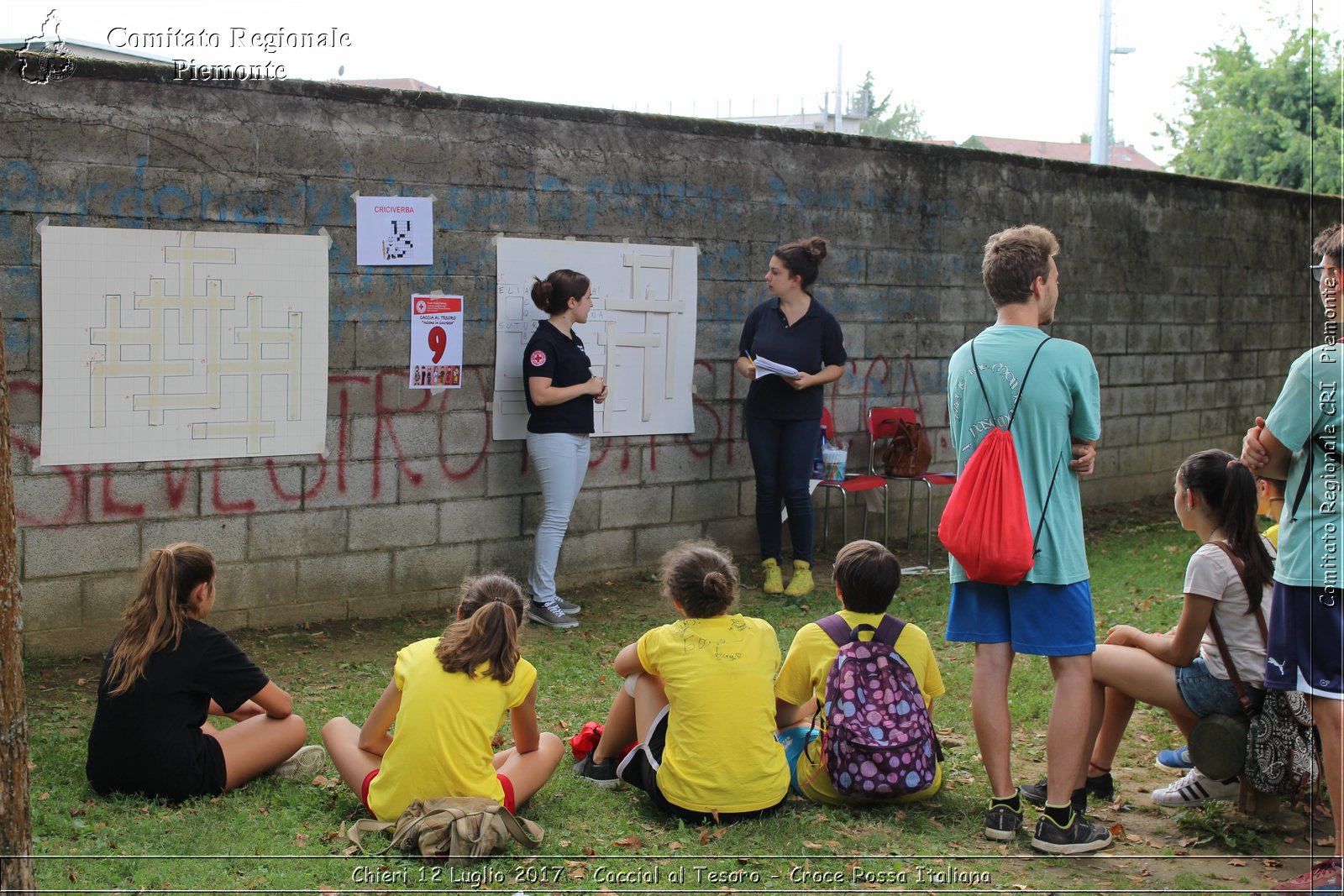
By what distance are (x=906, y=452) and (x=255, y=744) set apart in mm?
5354

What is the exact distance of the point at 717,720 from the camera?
4.10 metres

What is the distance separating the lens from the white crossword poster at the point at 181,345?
228 inches

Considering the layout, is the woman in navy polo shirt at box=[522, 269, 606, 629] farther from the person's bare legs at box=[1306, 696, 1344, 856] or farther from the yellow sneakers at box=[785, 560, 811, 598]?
the person's bare legs at box=[1306, 696, 1344, 856]

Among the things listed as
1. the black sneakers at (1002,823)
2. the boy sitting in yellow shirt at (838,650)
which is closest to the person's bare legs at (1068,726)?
the black sneakers at (1002,823)

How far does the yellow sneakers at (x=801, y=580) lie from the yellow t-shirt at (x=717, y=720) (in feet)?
11.1

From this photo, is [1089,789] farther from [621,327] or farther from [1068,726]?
[621,327]

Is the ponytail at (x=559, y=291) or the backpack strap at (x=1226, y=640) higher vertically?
the ponytail at (x=559, y=291)

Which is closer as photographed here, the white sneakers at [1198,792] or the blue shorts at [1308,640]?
the blue shorts at [1308,640]

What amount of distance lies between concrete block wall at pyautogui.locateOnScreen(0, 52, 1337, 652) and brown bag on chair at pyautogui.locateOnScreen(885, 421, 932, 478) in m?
0.28

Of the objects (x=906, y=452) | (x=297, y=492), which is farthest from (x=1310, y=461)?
(x=906, y=452)

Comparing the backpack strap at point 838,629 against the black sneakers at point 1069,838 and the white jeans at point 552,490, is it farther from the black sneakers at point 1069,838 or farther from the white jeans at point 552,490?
the white jeans at point 552,490

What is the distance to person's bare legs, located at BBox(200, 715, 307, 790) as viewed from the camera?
436cm

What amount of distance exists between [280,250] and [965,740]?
13.0ft

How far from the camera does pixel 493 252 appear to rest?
6.99 meters
